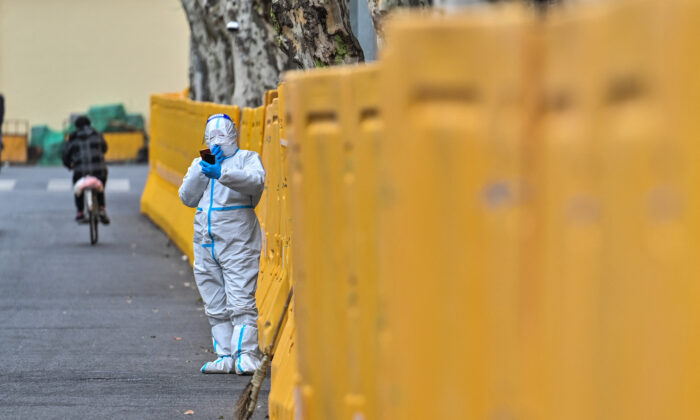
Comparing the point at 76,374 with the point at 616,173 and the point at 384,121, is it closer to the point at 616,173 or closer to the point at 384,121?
the point at 384,121

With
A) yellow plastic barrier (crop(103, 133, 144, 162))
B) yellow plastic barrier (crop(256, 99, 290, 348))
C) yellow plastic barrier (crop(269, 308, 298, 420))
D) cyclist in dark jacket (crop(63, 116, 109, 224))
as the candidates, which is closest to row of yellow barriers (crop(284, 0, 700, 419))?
yellow plastic barrier (crop(269, 308, 298, 420))

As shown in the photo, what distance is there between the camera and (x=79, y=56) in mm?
39062

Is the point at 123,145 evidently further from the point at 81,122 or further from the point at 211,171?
the point at 211,171

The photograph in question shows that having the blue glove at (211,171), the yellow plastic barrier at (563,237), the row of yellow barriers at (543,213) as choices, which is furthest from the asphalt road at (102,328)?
the yellow plastic barrier at (563,237)

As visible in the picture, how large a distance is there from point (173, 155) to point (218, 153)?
31.3 feet

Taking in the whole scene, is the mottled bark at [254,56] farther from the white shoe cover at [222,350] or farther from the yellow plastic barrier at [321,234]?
the yellow plastic barrier at [321,234]

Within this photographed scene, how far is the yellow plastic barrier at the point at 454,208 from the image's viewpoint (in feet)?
9.35

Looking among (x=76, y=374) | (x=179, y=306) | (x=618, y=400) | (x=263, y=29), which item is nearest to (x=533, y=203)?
(x=618, y=400)

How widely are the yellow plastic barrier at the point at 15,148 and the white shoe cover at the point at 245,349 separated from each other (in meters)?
27.3

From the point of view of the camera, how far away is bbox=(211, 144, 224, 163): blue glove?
944 centimetres

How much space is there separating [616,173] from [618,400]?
0.45 meters

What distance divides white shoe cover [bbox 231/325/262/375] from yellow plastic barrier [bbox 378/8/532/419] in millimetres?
5884

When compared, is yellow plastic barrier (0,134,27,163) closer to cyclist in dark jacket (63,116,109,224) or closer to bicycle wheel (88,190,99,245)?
cyclist in dark jacket (63,116,109,224)

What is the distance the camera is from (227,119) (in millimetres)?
9570
